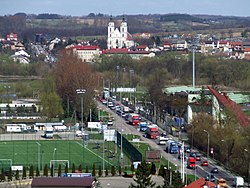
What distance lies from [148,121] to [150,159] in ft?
38.6

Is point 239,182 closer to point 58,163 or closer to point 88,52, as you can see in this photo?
point 58,163

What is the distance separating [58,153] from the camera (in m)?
27.5

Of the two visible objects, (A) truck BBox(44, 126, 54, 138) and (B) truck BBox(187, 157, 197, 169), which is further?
(A) truck BBox(44, 126, 54, 138)

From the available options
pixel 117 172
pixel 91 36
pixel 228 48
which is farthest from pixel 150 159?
pixel 91 36

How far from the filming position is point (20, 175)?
938 inches

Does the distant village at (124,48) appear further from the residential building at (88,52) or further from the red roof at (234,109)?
the red roof at (234,109)

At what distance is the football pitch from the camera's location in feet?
84.2

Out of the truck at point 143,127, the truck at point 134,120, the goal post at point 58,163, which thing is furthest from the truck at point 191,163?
the truck at point 134,120

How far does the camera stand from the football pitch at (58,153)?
25656 mm

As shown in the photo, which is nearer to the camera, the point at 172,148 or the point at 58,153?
the point at 172,148

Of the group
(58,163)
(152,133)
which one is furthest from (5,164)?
(152,133)

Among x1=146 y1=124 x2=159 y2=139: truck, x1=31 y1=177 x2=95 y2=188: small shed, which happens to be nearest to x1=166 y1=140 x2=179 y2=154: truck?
x1=146 y1=124 x2=159 y2=139: truck

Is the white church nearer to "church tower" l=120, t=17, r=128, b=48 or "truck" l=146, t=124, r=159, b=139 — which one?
"church tower" l=120, t=17, r=128, b=48

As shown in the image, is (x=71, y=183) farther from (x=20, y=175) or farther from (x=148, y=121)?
(x=148, y=121)
